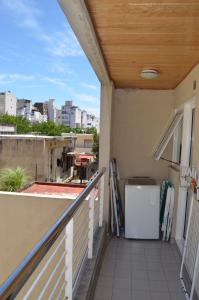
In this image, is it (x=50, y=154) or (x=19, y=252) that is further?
(x=50, y=154)

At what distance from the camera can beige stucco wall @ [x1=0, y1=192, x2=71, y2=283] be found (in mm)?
4777

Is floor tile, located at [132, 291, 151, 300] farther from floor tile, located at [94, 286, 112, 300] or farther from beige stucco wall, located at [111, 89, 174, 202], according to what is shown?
beige stucco wall, located at [111, 89, 174, 202]

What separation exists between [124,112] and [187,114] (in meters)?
1.39

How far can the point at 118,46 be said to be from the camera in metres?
2.88

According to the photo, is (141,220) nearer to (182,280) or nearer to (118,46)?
(182,280)

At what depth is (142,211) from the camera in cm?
472

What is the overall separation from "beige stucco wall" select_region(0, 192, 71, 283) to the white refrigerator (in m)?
1.01

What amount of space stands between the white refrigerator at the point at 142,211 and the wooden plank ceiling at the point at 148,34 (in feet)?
5.73

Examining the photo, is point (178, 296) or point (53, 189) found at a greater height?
point (53, 189)

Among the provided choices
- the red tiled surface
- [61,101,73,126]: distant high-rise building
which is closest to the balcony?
the red tiled surface

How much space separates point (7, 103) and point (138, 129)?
227 ft

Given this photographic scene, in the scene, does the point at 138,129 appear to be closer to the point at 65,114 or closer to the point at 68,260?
the point at 68,260

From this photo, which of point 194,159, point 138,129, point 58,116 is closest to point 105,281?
point 194,159

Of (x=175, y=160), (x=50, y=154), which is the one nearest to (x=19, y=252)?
(x=175, y=160)
